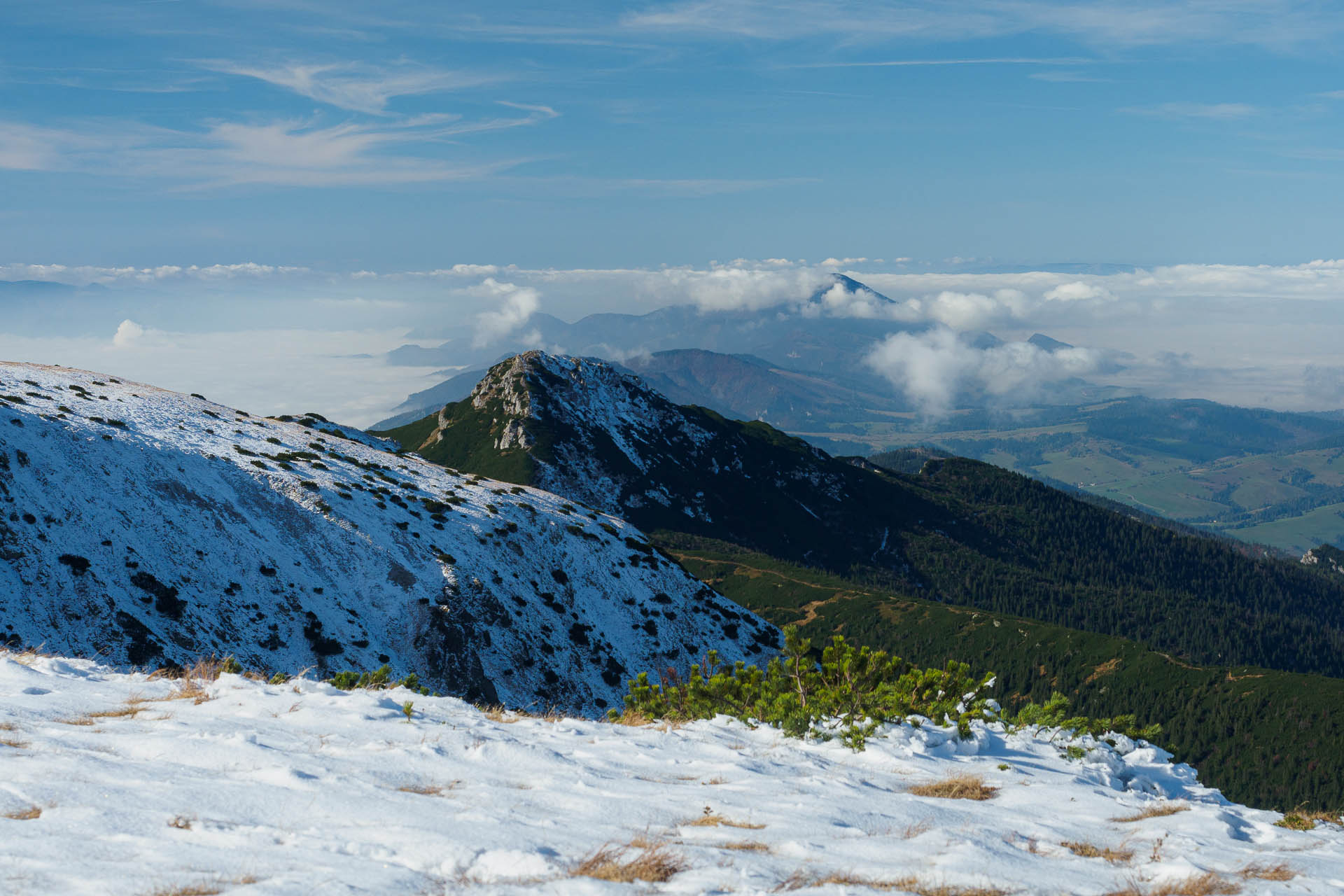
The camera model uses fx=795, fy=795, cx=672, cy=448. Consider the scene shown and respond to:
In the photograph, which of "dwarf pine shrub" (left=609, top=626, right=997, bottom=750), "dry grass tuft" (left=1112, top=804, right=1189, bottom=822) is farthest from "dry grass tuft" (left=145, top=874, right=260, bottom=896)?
"dry grass tuft" (left=1112, top=804, right=1189, bottom=822)

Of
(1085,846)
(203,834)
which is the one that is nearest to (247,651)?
(203,834)

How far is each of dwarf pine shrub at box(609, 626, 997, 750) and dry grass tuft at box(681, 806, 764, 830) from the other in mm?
5825

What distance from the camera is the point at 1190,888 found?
9.62 m

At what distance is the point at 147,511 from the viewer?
203ft

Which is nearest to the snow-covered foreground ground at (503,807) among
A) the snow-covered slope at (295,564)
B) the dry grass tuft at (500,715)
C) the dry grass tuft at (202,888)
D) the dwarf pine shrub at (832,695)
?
the dry grass tuft at (202,888)

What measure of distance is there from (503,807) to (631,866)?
2664 mm

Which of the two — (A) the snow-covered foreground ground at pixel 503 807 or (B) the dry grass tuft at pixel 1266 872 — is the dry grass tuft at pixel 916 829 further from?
(B) the dry grass tuft at pixel 1266 872

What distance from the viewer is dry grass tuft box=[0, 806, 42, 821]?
9.02 metres

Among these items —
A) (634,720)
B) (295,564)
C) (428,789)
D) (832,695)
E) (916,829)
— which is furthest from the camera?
(295,564)

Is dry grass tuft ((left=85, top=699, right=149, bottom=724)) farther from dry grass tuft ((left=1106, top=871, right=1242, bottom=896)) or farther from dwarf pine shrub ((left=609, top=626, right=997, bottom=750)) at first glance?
dry grass tuft ((left=1106, top=871, right=1242, bottom=896))

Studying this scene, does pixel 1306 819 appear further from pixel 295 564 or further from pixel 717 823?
pixel 295 564

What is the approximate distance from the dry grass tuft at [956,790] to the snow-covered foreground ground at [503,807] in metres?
0.25

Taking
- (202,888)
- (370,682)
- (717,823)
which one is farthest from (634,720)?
(202,888)

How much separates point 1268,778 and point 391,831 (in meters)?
219
